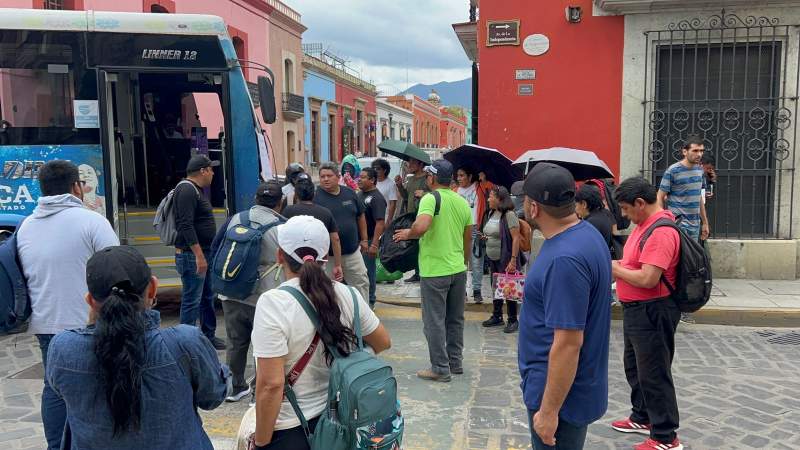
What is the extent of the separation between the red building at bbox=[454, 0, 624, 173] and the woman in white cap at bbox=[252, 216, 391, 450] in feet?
23.6

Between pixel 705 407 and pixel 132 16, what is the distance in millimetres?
6873

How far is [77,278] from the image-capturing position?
352 cm

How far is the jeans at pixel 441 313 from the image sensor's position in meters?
5.30

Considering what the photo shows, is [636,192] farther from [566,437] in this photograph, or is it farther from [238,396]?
[238,396]

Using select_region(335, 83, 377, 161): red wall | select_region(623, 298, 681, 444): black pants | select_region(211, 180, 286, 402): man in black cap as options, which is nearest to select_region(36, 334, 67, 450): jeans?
select_region(211, 180, 286, 402): man in black cap

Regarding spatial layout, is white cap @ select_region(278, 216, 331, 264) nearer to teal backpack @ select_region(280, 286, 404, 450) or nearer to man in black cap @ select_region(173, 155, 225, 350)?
teal backpack @ select_region(280, 286, 404, 450)

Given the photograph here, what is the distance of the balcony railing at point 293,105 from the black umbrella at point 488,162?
21230 mm

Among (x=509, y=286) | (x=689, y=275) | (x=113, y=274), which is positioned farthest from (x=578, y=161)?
(x=113, y=274)

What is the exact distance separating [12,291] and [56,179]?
2.12 ft

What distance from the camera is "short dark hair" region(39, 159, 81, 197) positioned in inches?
138

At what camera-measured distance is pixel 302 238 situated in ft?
8.59

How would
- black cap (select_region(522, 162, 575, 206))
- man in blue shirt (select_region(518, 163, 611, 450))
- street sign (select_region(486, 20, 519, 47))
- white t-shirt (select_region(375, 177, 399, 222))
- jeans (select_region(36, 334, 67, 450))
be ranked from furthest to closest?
street sign (select_region(486, 20, 519, 47)), white t-shirt (select_region(375, 177, 399, 222)), jeans (select_region(36, 334, 67, 450)), black cap (select_region(522, 162, 575, 206)), man in blue shirt (select_region(518, 163, 611, 450))

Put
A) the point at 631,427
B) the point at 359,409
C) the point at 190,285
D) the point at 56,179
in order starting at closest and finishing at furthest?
the point at 359,409 < the point at 56,179 < the point at 631,427 < the point at 190,285

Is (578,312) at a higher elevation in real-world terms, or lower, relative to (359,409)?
higher
